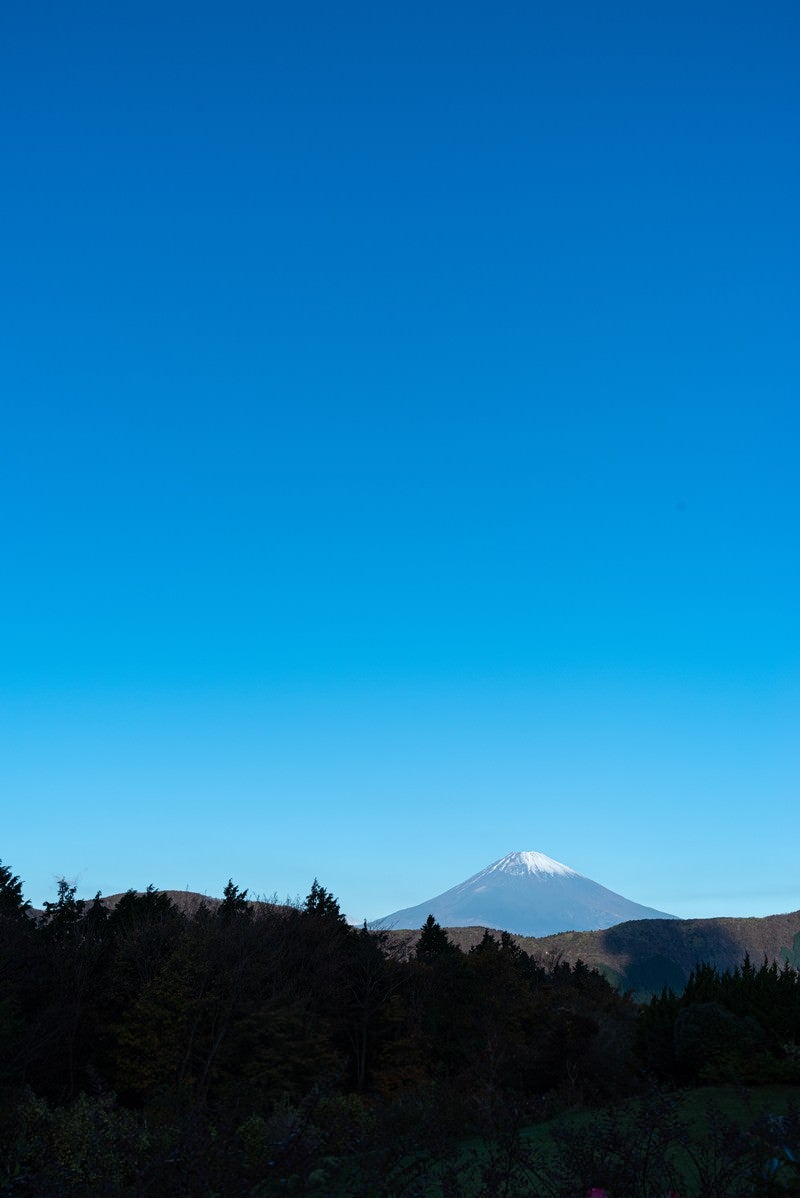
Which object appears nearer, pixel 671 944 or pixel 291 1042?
pixel 291 1042

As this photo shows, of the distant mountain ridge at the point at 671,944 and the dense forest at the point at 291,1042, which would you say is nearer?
the dense forest at the point at 291,1042

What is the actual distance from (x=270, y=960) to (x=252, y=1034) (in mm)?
5820

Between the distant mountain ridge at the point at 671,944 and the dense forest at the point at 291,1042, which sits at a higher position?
the dense forest at the point at 291,1042

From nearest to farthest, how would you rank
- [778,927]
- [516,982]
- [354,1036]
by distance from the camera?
1. [354,1036]
2. [516,982]
3. [778,927]

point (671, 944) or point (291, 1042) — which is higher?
point (291, 1042)

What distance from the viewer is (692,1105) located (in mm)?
14914

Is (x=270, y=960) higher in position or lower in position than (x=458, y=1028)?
higher

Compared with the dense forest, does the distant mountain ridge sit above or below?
below

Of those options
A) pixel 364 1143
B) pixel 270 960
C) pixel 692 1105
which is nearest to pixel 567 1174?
pixel 364 1143

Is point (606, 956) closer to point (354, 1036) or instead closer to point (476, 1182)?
point (354, 1036)

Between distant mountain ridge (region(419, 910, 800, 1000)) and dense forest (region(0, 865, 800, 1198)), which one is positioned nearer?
dense forest (region(0, 865, 800, 1198))

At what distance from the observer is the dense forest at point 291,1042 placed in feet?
28.3

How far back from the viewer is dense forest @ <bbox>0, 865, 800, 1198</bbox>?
8.63 metres

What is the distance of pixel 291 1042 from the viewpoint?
30.7 meters
